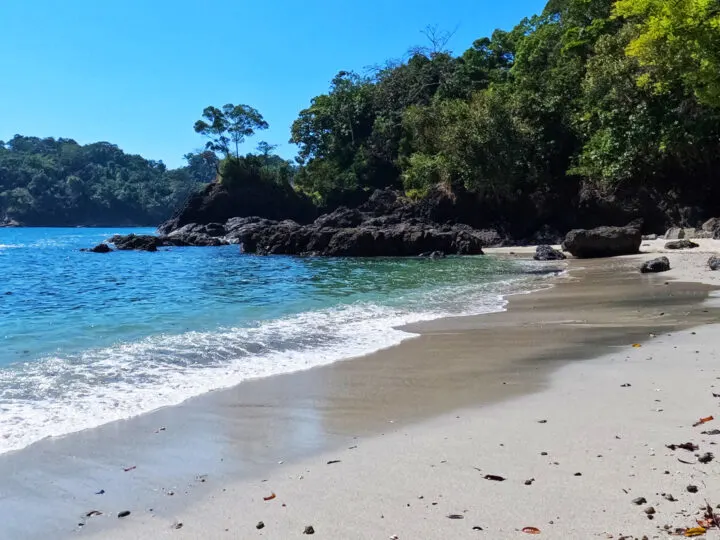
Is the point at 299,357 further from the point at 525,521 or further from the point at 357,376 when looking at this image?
the point at 525,521

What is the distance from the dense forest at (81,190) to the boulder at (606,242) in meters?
106

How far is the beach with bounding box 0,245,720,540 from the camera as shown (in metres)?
3.03

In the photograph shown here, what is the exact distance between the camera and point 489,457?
3.80m

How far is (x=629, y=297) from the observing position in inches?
477

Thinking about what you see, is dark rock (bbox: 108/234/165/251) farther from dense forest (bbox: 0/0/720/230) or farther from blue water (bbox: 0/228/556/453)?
blue water (bbox: 0/228/556/453)

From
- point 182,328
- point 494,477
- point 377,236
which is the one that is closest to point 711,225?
point 377,236

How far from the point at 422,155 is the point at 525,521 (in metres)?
40.7

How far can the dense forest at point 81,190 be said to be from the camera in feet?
407

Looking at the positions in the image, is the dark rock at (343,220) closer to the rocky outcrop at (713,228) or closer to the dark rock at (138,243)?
the dark rock at (138,243)

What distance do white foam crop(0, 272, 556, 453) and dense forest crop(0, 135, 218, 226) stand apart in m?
116

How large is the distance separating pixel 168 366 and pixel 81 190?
445ft

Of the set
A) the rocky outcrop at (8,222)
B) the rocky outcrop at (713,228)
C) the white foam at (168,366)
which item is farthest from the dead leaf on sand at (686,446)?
the rocky outcrop at (8,222)

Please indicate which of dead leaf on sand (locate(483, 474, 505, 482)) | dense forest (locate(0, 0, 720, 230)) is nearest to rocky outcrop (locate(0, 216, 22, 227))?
dense forest (locate(0, 0, 720, 230))

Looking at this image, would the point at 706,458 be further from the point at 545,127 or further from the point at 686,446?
the point at 545,127
